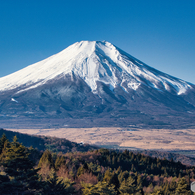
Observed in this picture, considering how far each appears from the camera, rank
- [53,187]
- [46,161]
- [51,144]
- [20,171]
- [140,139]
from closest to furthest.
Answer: [20,171] < [53,187] < [46,161] < [51,144] < [140,139]

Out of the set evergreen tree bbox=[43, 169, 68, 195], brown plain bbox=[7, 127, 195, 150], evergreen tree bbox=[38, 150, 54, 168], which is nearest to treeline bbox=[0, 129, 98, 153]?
brown plain bbox=[7, 127, 195, 150]

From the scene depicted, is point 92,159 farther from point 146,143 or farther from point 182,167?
point 146,143

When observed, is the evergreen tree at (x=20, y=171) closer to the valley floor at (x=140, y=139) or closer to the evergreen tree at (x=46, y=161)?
the evergreen tree at (x=46, y=161)

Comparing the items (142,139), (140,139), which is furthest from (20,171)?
(142,139)

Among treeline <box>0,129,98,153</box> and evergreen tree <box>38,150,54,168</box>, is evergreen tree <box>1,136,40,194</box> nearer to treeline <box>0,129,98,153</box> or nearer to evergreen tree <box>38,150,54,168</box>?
evergreen tree <box>38,150,54,168</box>

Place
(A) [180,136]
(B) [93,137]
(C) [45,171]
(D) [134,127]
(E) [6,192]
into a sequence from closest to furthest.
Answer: (E) [6,192]
(C) [45,171]
(B) [93,137]
(A) [180,136]
(D) [134,127]

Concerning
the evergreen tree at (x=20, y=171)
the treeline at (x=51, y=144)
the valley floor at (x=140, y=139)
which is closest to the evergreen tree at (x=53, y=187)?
the evergreen tree at (x=20, y=171)

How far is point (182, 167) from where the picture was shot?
6475 cm

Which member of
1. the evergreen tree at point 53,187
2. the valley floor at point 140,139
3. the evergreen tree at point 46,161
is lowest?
the evergreen tree at point 53,187

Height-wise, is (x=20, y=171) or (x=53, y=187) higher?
(x=20, y=171)

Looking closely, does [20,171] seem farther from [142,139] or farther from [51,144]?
[142,139]

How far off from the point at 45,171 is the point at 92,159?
28100mm

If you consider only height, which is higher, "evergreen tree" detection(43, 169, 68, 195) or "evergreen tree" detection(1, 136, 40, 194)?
"evergreen tree" detection(1, 136, 40, 194)

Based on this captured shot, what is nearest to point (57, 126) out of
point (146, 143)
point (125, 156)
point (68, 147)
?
point (146, 143)
